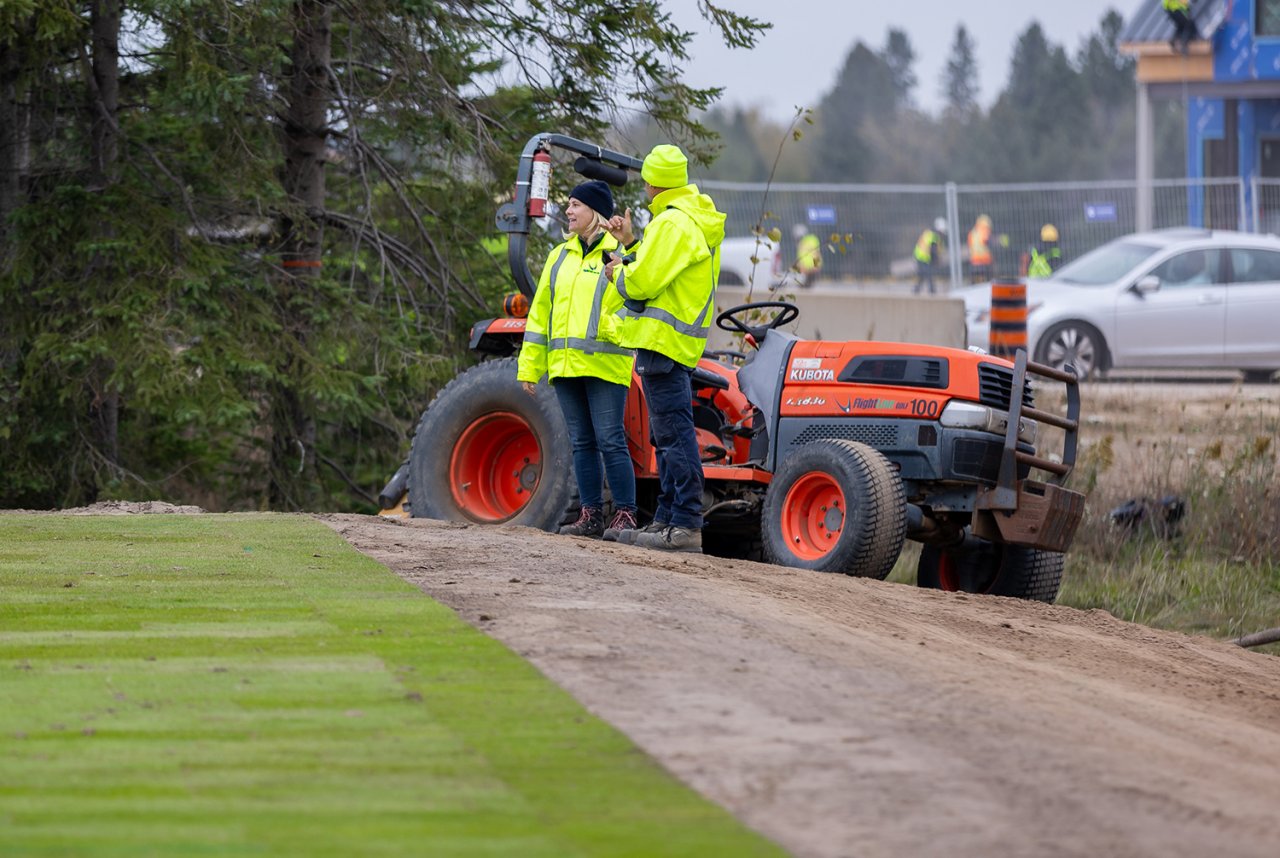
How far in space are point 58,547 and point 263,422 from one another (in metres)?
5.37

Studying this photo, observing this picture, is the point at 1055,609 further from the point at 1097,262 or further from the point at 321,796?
the point at 1097,262

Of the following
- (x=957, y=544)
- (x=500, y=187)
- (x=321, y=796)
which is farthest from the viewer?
(x=500, y=187)

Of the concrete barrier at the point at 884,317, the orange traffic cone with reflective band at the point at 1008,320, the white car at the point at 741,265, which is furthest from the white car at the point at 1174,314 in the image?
the white car at the point at 741,265

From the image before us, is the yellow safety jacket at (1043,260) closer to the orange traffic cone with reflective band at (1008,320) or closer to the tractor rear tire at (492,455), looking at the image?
the orange traffic cone with reflective band at (1008,320)

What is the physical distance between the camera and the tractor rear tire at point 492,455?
942 cm

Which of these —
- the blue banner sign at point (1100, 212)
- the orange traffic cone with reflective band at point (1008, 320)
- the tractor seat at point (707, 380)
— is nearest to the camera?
the tractor seat at point (707, 380)

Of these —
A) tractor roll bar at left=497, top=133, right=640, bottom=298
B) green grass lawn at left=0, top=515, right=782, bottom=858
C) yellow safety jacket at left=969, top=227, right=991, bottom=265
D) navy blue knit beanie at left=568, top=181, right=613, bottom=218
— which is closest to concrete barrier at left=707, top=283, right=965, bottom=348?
tractor roll bar at left=497, top=133, right=640, bottom=298

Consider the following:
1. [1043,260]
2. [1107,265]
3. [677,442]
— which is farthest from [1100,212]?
[677,442]

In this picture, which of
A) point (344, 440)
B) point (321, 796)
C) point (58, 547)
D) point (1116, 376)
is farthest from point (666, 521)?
point (1116, 376)

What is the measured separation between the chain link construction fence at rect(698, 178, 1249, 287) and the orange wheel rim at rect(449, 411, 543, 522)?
16.5m

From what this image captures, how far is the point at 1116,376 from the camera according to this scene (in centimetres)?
1916

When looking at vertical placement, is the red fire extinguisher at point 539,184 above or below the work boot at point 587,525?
above

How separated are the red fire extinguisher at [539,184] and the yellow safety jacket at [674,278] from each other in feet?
2.37

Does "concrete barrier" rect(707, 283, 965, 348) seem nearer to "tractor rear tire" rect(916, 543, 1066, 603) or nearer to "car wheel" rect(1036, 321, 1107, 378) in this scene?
"car wheel" rect(1036, 321, 1107, 378)
